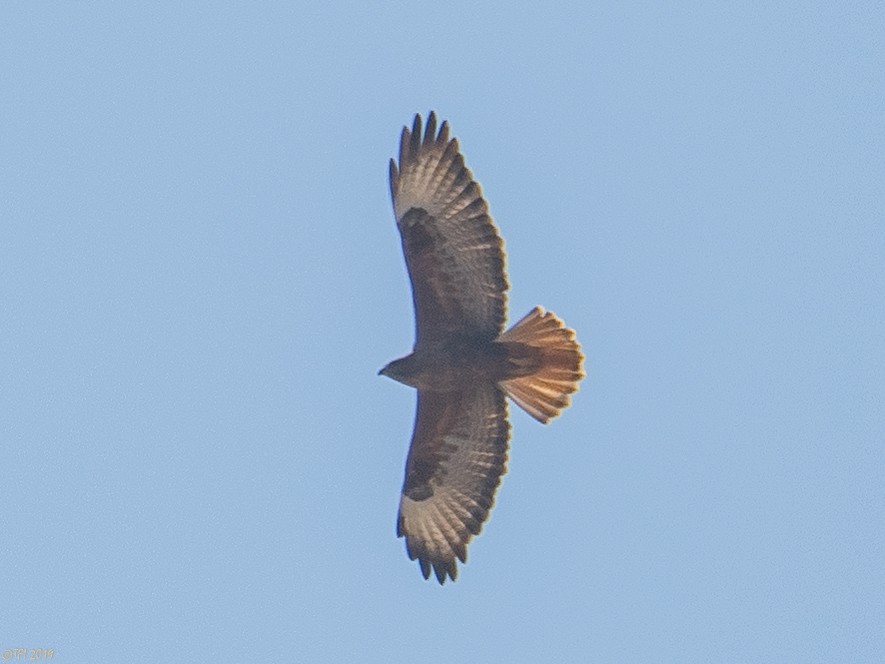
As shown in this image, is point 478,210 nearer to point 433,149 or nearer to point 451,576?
point 433,149

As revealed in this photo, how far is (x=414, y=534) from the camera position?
15.6 m

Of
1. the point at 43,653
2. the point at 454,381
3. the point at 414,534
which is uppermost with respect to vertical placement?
the point at 454,381

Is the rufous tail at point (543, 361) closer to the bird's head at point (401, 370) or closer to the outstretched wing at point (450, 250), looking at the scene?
the outstretched wing at point (450, 250)

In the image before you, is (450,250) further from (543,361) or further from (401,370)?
(543,361)

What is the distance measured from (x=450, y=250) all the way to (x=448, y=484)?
2042 millimetres

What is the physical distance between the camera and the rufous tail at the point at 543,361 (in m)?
14.5

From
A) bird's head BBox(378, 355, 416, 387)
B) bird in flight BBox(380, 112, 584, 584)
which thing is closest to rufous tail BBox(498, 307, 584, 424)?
bird in flight BBox(380, 112, 584, 584)

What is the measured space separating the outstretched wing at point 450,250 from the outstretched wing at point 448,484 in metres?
0.95

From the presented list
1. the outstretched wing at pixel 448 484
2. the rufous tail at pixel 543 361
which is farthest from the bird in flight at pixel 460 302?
the outstretched wing at pixel 448 484

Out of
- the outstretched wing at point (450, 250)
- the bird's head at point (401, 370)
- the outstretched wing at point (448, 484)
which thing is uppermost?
the outstretched wing at point (450, 250)

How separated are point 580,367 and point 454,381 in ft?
3.17

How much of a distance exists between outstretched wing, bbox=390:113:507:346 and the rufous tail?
237 mm

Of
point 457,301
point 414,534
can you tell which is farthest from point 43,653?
point 457,301

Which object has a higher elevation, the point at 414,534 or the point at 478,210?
the point at 478,210
